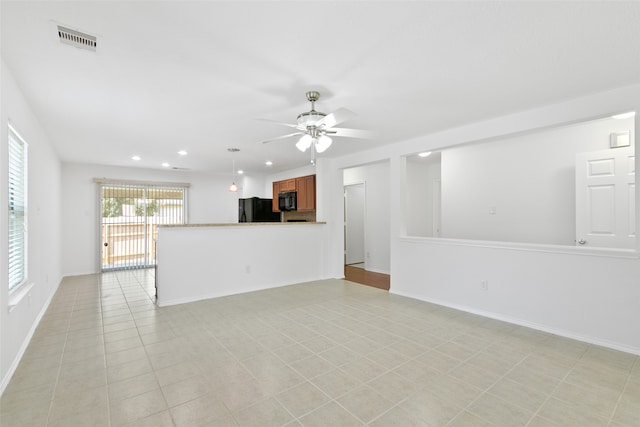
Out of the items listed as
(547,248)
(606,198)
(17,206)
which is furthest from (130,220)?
(606,198)

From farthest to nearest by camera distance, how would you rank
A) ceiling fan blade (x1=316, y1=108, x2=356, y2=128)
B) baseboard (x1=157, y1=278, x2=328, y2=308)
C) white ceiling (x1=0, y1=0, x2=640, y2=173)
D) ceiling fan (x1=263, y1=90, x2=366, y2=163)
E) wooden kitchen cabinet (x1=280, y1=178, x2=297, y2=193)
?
wooden kitchen cabinet (x1=280, y1=178, x2=297, y2=193) < baseboard (x1=157, y1=278, x2=328, y2=308) < ceiling fan (x1=263, y1=90, x2=366, y2=163) < ceiling fan blade (x1=316, y1=108, x2=356, y2=128) < white ceiling (x1=0, y1=0, x2=640, y2=173)

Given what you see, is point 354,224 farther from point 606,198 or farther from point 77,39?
point 77,39

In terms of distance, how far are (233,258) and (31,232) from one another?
2.37 metres

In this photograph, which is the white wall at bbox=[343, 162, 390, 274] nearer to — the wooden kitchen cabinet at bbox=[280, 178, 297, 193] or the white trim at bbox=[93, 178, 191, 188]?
the wooden kitchen cabinet at bbox=[280, 178, 297, 193]

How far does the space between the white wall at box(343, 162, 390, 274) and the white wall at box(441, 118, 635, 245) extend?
51.0 inches

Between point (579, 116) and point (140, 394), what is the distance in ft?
14.5

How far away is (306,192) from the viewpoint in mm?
6543

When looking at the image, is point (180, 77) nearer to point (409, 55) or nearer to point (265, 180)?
point (409, 55)

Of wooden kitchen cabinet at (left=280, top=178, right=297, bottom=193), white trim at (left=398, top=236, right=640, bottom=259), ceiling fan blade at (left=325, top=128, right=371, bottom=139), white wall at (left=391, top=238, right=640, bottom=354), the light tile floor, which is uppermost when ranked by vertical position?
ceiling fan blade at (left=325, top=128, right=371, bottom=139)

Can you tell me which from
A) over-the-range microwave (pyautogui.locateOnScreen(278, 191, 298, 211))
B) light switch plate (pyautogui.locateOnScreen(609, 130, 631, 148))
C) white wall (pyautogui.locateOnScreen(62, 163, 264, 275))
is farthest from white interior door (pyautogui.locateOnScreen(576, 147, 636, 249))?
white wall (pyautogui.locateOnScreen(62, 163, 264, 275))

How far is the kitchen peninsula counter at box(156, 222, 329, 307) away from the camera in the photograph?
4230 millimetres

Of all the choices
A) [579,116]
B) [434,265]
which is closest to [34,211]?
[434,265]

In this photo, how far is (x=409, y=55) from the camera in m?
2.13

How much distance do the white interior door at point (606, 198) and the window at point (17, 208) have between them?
5.77 meters
